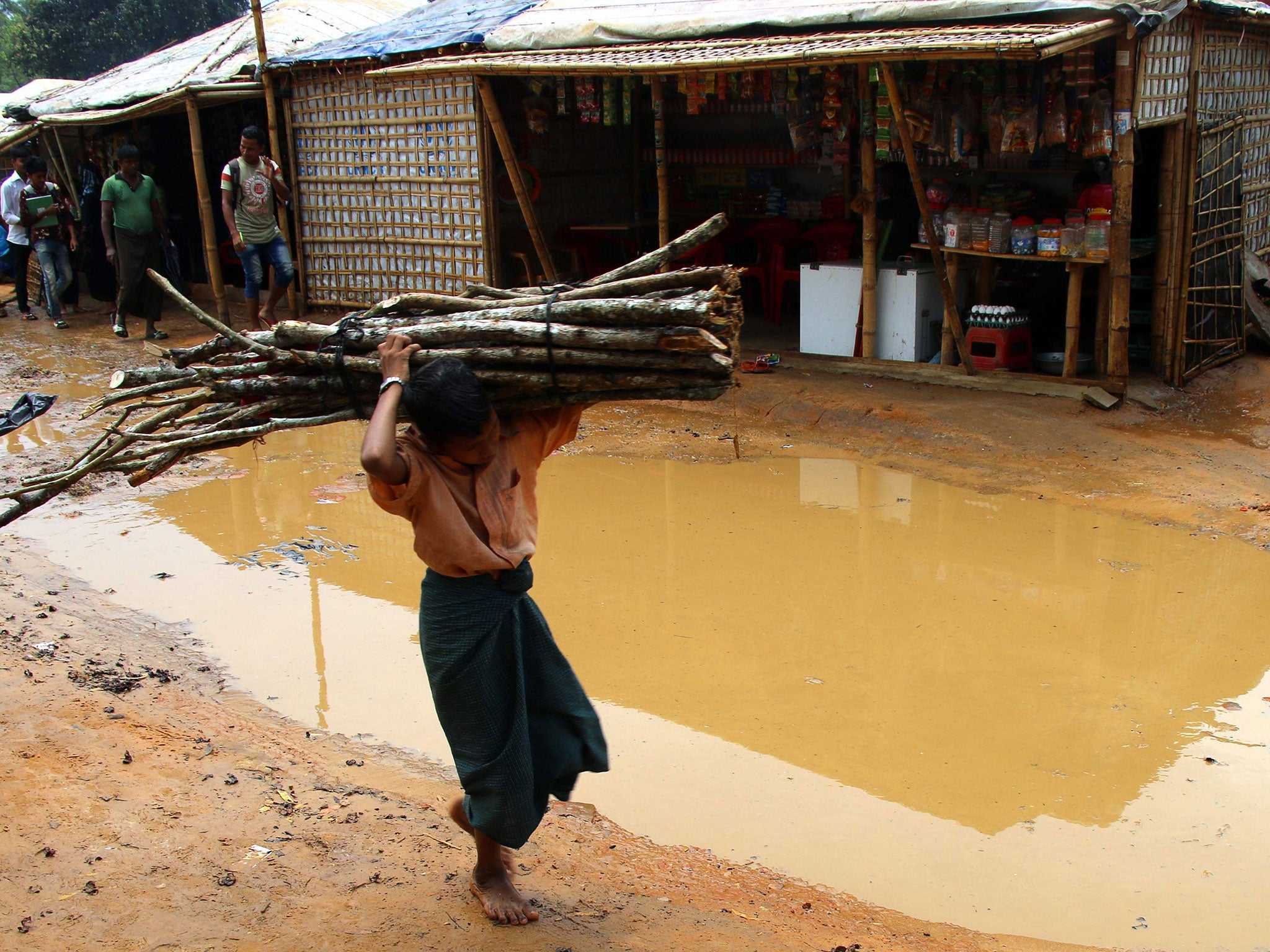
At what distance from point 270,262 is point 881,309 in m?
4.84

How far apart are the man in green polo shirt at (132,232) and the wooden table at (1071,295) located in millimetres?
6719

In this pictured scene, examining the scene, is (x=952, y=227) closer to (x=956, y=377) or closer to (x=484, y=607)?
(x=956, y=377)

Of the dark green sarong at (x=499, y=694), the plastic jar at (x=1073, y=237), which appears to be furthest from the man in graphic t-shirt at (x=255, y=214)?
the dark green sarong at (x=499, y=694)

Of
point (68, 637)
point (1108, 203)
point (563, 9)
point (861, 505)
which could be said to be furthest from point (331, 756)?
point (563, 9)

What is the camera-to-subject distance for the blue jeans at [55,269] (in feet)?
36.8

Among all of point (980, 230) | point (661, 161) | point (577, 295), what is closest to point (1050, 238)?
point (980, 230)

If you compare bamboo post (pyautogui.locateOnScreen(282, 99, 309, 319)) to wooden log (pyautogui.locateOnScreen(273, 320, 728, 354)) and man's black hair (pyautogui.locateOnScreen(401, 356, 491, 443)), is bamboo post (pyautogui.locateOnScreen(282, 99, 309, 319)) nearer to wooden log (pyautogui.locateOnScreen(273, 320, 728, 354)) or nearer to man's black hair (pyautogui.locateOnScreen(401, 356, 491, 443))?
wooden log (pyautogui.locateOnScreen(273, 320, 728, 354))

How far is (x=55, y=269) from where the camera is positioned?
37.0 feet

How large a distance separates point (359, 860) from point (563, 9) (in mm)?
7753

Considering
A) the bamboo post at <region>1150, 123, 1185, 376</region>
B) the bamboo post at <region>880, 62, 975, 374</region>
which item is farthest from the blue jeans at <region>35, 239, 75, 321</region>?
the bamboo post at <region>1150, 123, 1185, 376</region>

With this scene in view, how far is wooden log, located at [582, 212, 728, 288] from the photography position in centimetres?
296

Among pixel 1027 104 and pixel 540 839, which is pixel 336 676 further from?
pixel 1027 104

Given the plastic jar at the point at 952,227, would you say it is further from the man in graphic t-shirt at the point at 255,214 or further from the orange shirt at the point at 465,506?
the orange shirt at the point at 465,506

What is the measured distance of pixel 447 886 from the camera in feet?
9.64
